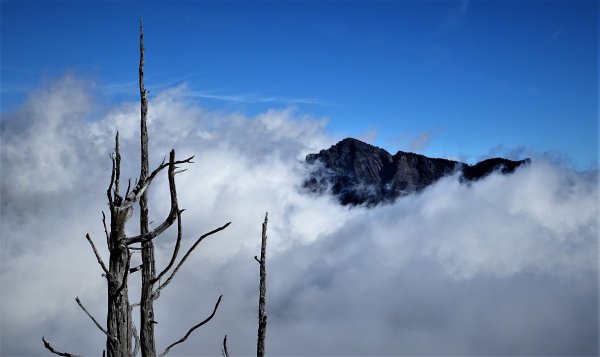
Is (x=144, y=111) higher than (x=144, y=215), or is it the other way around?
(x=144, y=111)

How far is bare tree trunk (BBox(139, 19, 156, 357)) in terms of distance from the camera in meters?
7.73

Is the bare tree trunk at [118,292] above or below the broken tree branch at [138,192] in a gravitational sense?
below

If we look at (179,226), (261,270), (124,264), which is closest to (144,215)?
(124,264)

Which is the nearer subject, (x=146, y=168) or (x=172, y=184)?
(x=172, y=184)

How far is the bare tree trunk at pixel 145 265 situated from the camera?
7735 millimetres

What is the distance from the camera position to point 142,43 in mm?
9188

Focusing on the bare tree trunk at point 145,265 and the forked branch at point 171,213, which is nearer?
the forked branch at point 171,213

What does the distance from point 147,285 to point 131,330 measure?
137 centimetres

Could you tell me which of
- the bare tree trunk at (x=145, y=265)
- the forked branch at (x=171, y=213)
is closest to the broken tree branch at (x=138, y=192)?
the forked branch at (x=171, y=213)

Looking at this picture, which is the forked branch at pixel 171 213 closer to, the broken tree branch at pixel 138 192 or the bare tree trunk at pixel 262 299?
the broken tree branch at pixel 138 192

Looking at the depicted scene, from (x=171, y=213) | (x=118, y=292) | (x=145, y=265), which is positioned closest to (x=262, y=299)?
(x=145, y=265)

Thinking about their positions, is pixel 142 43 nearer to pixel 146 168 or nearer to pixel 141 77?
pixel 141 77

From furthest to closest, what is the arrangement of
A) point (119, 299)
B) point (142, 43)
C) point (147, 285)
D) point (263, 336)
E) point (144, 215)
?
point (263, 336) < point (142, 43) < point (144, 215) < point (147, 285) < point (119, 299)

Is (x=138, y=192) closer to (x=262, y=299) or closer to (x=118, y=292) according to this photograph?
(x=118, y=292)
